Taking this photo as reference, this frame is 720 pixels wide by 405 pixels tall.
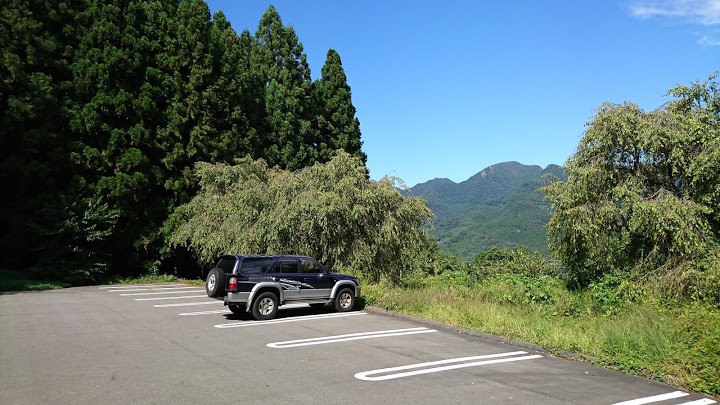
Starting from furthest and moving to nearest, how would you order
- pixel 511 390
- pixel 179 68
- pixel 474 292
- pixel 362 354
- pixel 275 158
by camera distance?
pixel 275 158
pixel 179 68
pixel 474 292
pixel 362 354
pixel 511 390

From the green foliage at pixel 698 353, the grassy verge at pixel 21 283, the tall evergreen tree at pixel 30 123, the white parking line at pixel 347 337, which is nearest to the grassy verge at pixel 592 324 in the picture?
the green foliage at pixel 698 353

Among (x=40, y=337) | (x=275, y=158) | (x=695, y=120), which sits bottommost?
(x=40, y=337)

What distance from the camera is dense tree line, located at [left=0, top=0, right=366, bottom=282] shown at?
23141 millimetres

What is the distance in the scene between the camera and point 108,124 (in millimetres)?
25750

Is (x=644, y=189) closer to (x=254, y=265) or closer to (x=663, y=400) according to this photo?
(x=663, y=400)

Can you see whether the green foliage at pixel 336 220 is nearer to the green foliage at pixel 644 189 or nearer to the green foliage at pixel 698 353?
the green foliage at pixel 644 189

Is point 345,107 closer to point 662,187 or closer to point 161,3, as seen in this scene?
point 161,3

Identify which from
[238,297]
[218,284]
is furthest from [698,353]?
[218,284]

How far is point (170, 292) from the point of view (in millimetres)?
19750

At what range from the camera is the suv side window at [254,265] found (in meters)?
12.7

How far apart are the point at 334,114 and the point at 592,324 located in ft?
94.4

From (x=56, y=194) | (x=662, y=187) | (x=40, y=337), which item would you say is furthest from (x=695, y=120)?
(x=56, y=194)

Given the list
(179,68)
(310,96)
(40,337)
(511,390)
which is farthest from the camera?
(310,96)

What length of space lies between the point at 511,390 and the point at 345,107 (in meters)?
32.2
